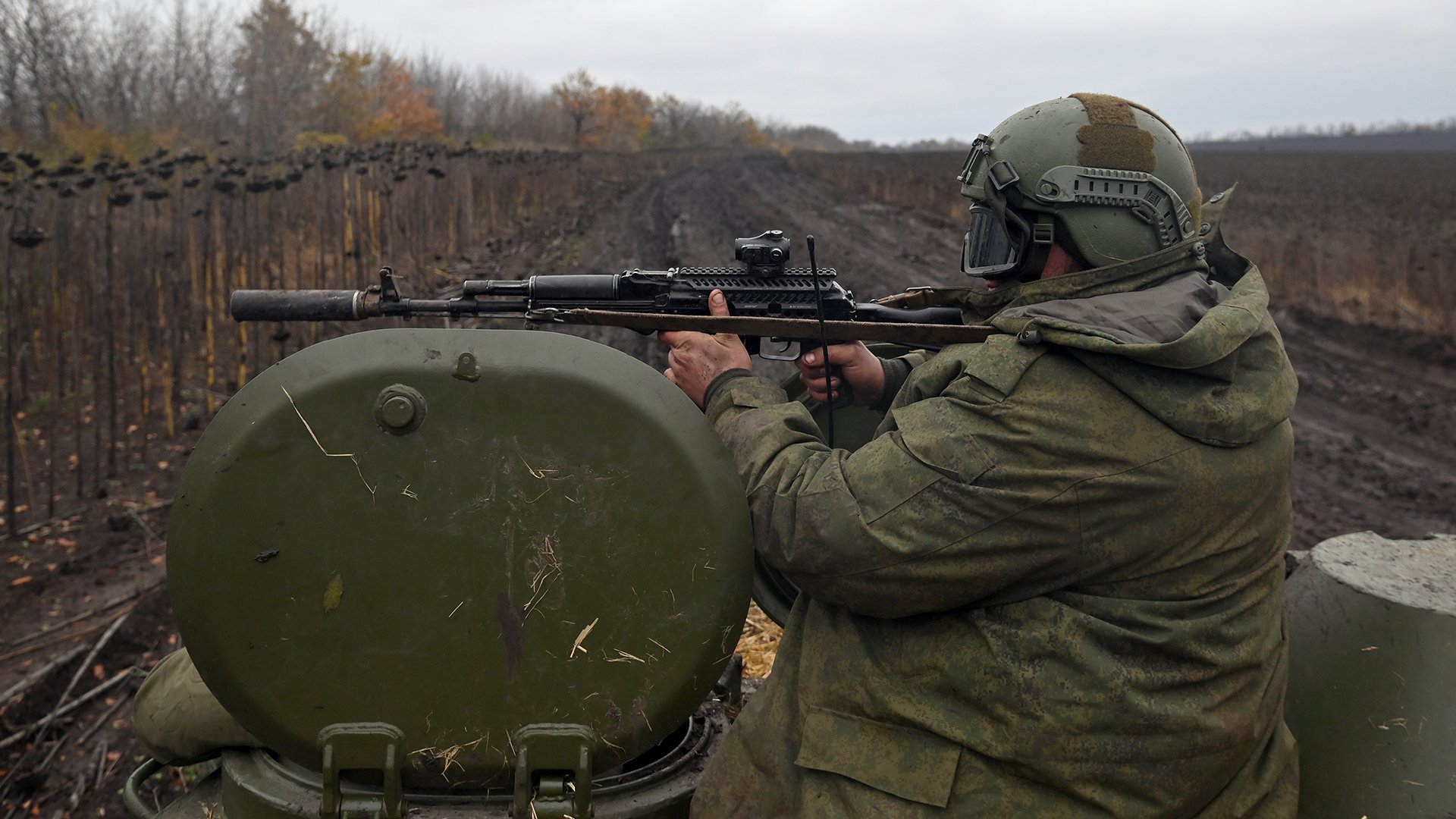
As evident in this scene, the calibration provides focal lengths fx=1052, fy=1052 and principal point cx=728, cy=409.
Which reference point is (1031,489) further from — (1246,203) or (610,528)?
(1246,203)

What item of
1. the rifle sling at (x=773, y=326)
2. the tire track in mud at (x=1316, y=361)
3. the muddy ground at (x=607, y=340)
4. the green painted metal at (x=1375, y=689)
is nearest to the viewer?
the green painted metal at (x=1375, y=689)

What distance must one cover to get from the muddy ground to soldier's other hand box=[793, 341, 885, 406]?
12.6 feet

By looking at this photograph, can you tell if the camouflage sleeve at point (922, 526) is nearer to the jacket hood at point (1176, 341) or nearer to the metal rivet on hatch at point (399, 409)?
the jacket hood at point (1176, 341)

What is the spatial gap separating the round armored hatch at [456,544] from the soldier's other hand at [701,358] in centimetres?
52

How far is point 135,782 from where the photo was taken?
2898mm

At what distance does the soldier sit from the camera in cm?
219

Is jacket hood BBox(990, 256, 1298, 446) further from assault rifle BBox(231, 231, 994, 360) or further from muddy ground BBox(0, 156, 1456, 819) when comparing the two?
muddy ground BBox(0, 156, 1456, 819)

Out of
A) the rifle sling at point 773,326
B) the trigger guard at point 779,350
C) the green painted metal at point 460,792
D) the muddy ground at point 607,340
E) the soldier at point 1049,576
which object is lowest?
the muddy ground at point 607,340

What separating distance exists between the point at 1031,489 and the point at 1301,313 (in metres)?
16.5

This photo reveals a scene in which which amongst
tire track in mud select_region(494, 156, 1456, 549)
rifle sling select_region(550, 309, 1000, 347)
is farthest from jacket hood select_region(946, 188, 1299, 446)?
tire track in mud select_region(494, 156, 1456, 549)

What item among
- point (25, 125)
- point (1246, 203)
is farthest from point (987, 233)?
point (1246, 203)

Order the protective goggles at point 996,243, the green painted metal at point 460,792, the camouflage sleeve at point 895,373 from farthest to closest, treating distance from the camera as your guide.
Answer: the camouflage sleeve at point 895,373, the protective goggles at point 996,243, the green painted metal at point 460,792

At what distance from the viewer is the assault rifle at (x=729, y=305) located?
288cm

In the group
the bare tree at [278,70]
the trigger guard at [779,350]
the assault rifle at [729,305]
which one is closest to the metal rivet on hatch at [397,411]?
the assault rifle at [729,305]
